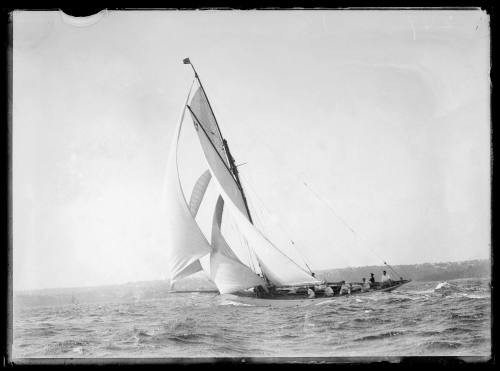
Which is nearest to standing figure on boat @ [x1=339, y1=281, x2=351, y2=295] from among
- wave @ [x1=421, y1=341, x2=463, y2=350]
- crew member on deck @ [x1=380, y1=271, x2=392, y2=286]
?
crew member on deck @ [x1=380, y1=271, x2=392, y2=286]

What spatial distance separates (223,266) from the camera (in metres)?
3.76

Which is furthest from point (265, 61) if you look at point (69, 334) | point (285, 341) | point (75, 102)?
point (69, 334)

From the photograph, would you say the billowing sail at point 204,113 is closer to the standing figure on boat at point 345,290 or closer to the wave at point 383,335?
the standing figure on boat at point 345,290

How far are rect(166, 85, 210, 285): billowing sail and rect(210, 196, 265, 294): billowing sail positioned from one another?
81 millimetres

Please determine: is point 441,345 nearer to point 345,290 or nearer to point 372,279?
point 372,279

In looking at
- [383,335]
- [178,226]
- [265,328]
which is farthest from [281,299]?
[178,226]

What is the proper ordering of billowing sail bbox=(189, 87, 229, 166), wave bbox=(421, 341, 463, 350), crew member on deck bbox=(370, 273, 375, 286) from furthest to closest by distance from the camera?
billowing sail bbox=(189, 87, 229, 166) < crew member on deck bbox=(370, 273, 375, 286) < wave bbox=(421, 341, 463, 350)

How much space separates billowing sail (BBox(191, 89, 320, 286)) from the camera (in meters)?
3.71

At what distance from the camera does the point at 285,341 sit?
351 cm

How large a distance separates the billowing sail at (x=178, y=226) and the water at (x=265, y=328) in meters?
0.22

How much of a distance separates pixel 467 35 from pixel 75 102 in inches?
108

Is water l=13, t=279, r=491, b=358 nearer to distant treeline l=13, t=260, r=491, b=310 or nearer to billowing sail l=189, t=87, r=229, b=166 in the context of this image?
distant treeline l=13, t=260, r=491, b=310

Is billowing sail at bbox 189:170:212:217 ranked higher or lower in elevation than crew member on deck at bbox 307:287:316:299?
higher

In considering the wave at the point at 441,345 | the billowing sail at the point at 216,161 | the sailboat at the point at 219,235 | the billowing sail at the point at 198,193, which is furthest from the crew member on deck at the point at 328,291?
the billowing sail at the point at 198,193
